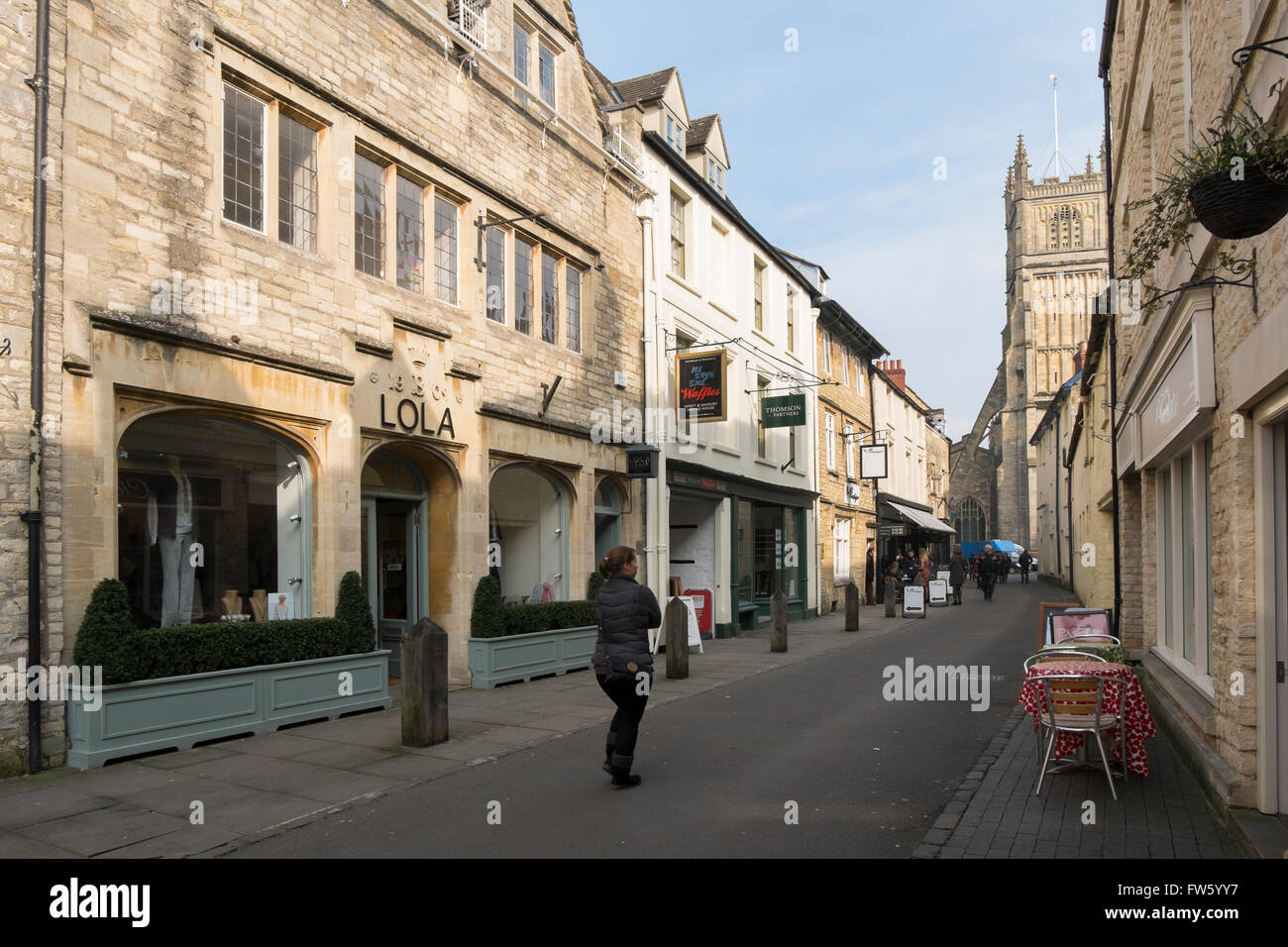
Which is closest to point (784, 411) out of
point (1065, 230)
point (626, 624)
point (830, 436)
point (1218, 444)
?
point (830, 436)

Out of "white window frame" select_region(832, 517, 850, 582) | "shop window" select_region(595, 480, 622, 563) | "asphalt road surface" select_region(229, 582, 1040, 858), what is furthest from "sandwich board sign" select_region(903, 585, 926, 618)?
"asphalt road surface" select_region(229, 582, 1040, 858)

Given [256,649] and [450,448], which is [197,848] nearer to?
[256,649]

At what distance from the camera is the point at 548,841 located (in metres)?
5.79

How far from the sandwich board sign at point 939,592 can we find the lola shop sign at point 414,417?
22.6m

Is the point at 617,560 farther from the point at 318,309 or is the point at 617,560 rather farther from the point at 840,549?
the point at 840,549

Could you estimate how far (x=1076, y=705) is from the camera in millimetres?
7008

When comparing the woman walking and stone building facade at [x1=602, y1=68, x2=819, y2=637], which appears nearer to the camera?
the woman walking

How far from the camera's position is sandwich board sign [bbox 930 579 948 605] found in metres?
31.0

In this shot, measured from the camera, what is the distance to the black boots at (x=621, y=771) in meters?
7.21

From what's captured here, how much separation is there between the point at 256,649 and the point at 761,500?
16114 millimetres

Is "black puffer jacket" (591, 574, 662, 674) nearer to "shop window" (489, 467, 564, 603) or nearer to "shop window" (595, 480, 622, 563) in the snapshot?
"shop window" (489, 467, 564, 603)

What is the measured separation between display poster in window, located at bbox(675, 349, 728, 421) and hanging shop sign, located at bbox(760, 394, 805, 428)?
15.6ft

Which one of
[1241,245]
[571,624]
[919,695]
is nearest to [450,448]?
[571,624]

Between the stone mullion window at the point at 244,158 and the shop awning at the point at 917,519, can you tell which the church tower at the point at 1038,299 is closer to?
the shop awning at the point at 917,519
